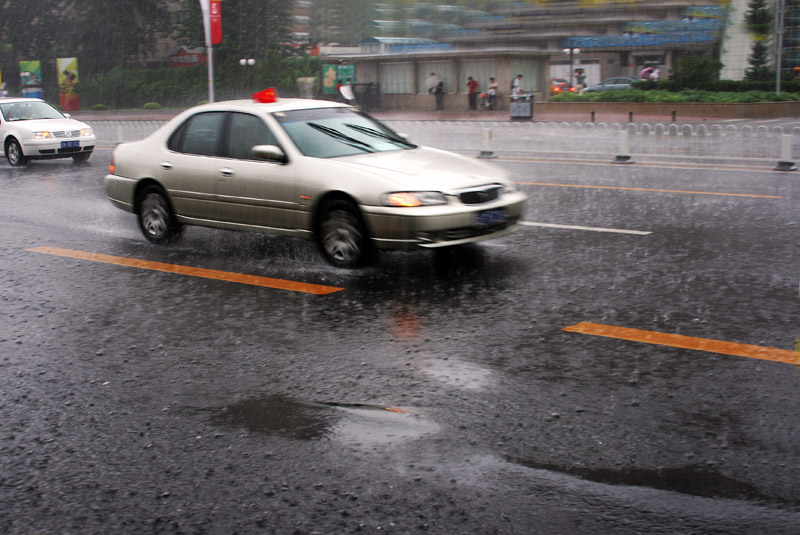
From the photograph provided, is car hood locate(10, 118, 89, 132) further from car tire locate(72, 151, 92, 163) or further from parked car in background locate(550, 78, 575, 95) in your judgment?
parked car in background locate(550, 78, 575, 95)

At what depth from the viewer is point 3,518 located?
352 cm

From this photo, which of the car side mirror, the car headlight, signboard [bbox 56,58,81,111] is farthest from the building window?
the car headlight

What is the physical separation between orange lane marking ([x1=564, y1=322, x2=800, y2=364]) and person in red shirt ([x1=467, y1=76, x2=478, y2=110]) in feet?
115

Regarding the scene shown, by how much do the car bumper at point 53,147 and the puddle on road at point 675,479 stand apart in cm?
1693

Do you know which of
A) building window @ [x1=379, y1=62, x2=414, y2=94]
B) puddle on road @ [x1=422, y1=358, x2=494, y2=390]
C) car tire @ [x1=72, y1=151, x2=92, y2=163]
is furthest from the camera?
building window @ [x1=379, y1=62, x2=414, y2=94]

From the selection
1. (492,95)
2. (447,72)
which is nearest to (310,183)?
(492,95)

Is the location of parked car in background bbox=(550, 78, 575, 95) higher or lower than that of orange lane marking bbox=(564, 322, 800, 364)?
higher

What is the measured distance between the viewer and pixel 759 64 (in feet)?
161

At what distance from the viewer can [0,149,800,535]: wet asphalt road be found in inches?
139

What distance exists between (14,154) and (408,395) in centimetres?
1656

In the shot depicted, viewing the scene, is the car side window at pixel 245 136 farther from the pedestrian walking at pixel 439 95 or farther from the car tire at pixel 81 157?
the pedestrian walking at pixel 439 95

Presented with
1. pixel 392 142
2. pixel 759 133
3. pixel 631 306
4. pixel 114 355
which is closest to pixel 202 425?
pixel 114 355

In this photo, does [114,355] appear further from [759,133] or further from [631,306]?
[759,133]

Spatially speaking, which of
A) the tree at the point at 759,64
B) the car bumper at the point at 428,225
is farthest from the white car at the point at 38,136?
the tree at the point at 759,64
